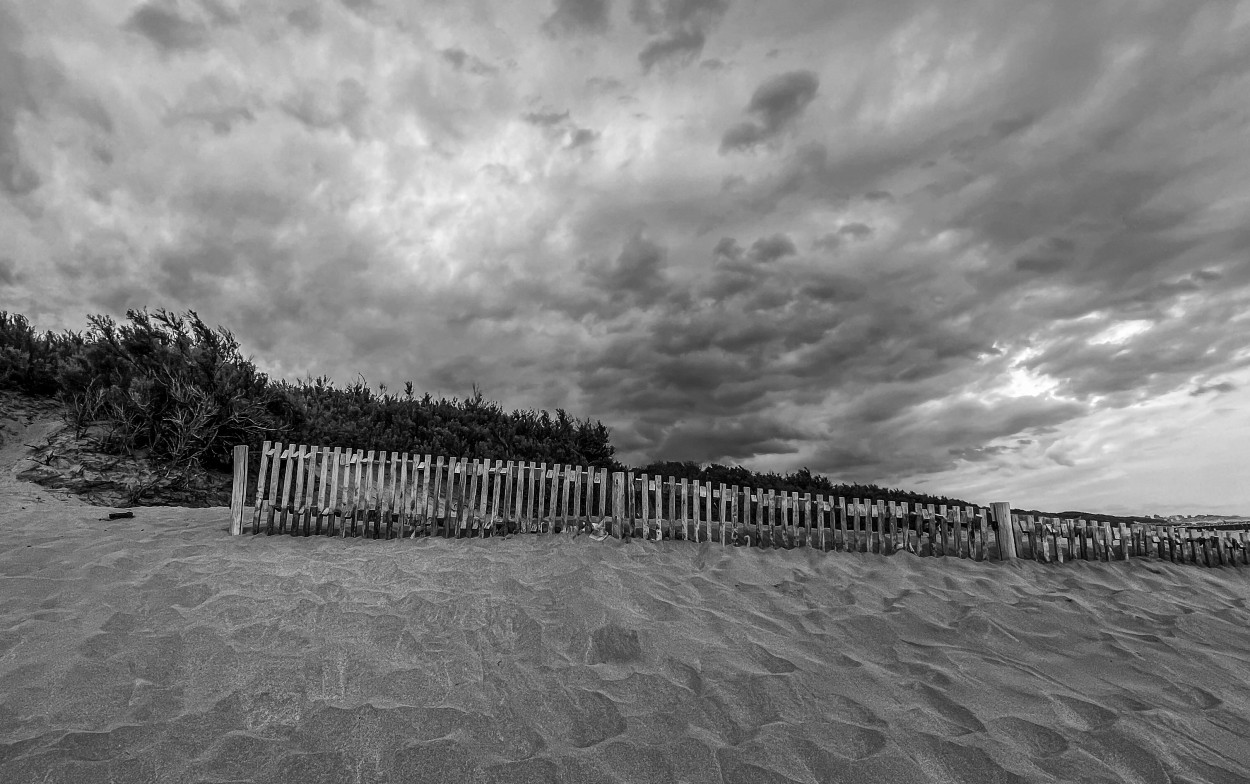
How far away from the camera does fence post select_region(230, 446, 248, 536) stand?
10375 mm

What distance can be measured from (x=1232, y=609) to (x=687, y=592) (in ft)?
25.6

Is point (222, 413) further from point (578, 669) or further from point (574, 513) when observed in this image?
point (578, 669)

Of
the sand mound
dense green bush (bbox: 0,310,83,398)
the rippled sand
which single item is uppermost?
dense green bush (bbox: 0,310,83,398)

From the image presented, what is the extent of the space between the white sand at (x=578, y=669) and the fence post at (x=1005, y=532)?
1680 millimetres

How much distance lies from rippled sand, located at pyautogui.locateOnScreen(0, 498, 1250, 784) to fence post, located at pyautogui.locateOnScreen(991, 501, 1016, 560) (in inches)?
69.8

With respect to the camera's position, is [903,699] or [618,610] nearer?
[903,699]

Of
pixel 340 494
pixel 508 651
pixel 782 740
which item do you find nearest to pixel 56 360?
pixel 340 494

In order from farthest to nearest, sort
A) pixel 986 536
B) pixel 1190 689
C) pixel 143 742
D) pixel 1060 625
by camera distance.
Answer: pixel 986 536
pixel 1060 625
pixel 1190 689
pixel 143 742

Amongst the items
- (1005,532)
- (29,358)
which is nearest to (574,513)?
(1005,532)

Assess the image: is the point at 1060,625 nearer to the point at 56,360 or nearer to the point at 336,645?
the point at 336,645

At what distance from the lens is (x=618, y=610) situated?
24.2 feet

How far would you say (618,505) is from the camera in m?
11.0

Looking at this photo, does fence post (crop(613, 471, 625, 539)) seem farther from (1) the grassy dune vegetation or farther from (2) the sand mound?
(2) the sand mound

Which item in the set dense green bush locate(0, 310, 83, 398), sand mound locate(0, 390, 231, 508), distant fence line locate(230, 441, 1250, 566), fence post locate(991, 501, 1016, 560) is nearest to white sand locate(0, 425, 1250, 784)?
distant fence line locate(230, 441, 1250, 566)
